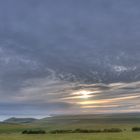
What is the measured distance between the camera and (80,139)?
214ft

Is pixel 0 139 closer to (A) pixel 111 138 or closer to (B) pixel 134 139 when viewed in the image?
(A) pixel 111 138

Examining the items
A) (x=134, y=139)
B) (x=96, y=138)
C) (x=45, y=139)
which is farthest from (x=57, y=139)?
(x=134, y=139)

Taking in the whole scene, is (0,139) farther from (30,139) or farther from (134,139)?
(134,139)

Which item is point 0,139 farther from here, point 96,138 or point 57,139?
point 96,138

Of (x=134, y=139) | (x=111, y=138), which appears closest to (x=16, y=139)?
(x=111, y=138)

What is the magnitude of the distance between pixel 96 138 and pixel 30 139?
47.4ft

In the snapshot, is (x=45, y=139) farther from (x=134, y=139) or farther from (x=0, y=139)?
(x=134, y=139)

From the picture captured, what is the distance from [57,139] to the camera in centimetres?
6575

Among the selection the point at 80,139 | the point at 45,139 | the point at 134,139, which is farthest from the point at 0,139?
the point at 134,139

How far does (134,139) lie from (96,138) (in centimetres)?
820

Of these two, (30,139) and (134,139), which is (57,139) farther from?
(134,139)

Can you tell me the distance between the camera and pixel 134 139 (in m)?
65.1

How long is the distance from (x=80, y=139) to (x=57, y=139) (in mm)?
4966

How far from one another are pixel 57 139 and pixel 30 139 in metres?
5.99
